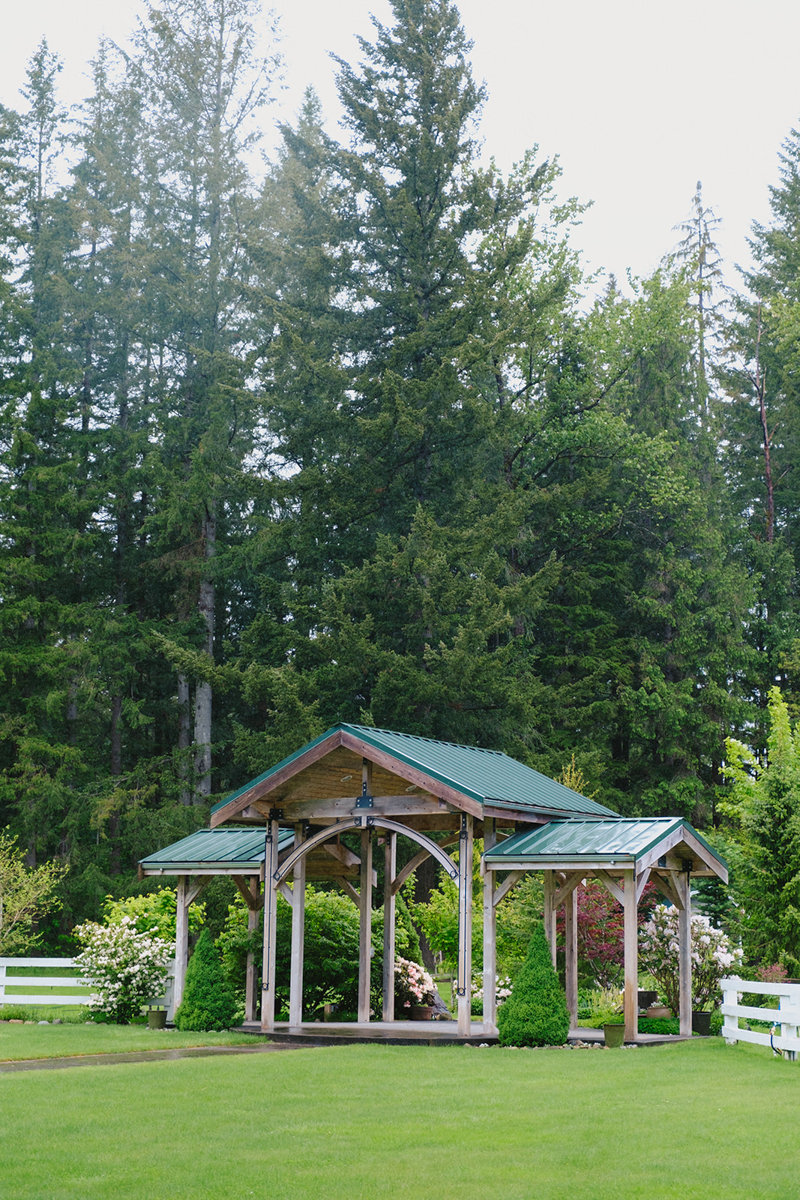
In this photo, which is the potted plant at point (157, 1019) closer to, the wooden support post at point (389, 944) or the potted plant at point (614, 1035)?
the wooden support post at point (389, 944)

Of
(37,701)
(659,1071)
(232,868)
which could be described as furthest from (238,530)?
(659,1071)

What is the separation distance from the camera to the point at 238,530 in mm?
37562

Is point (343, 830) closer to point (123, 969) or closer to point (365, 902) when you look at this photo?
point (365, 902)

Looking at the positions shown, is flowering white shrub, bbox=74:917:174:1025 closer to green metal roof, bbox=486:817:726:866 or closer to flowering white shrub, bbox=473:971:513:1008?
flowering white shrub, bbox=473:971:513:1008

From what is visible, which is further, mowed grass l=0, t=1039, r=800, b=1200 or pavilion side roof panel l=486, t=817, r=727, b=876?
pavilion side roof panel l=486, t=817, r=727, b=876

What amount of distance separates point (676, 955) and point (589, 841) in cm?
424

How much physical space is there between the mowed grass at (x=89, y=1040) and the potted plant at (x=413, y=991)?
3218 mm

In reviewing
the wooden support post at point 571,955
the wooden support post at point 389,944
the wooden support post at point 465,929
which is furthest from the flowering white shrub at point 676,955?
the wooden support post at point 465,929

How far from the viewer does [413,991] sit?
1841cm

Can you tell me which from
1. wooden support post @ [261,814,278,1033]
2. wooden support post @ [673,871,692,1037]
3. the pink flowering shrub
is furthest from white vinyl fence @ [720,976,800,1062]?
wooden support post @ [261,814,278,1033]

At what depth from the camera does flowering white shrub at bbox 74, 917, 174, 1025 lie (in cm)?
1858

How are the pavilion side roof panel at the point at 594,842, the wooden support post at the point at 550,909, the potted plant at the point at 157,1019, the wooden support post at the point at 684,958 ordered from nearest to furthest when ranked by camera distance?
1. the pavilion side roof panel at the point at 594,842
2. the wooden support post at the point at 550,909
3. the wooden support post at the point at 684,958
4. the potted plant at the point at 157,1019

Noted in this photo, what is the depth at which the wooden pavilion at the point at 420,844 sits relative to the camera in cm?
1540

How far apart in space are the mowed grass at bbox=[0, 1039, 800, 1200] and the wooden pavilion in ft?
8.74
